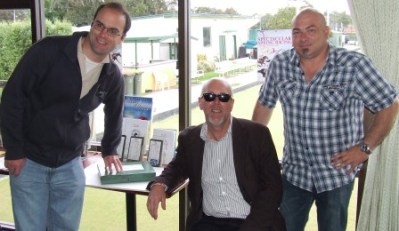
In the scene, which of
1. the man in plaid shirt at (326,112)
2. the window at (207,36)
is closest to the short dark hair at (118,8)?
the man in plaid shirt at (326,112)

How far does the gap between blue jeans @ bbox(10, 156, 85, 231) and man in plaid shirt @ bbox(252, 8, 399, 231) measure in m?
1.17

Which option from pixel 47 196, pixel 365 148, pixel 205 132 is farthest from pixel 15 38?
pixel 365 148

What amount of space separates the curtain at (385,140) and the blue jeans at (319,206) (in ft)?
0.81

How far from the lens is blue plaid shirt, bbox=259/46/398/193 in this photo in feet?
6.47

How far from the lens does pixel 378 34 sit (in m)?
2.19

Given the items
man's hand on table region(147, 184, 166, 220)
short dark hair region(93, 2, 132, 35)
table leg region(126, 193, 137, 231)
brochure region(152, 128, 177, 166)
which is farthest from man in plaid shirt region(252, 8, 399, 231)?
table leg region(126, 193, 137, 231)

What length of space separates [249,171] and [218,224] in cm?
32

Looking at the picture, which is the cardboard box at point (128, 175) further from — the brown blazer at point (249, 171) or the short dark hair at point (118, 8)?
the short dark hair at point (118, 8)

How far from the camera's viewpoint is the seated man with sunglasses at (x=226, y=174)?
6.89 ft

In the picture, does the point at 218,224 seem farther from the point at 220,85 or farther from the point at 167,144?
the point at 167,144

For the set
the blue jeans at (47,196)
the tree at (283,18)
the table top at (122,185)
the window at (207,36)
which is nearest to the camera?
the blue jeans at (47,196)

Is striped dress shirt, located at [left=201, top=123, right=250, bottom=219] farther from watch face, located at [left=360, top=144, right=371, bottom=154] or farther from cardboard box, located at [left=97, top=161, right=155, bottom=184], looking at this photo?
watch face, located at [left=360, top=144, right=371, bottom=154]

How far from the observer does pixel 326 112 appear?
2.02 metres

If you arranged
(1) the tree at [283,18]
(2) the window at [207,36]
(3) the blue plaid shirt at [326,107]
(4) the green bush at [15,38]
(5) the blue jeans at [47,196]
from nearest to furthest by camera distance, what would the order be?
(3) the blue plaid shirt at [326,107]
(5) the blue jeans at [47,196]
(1) the tree at [283,18]
(2) the window at [207,36]
(4) the green bush at [15,38]
